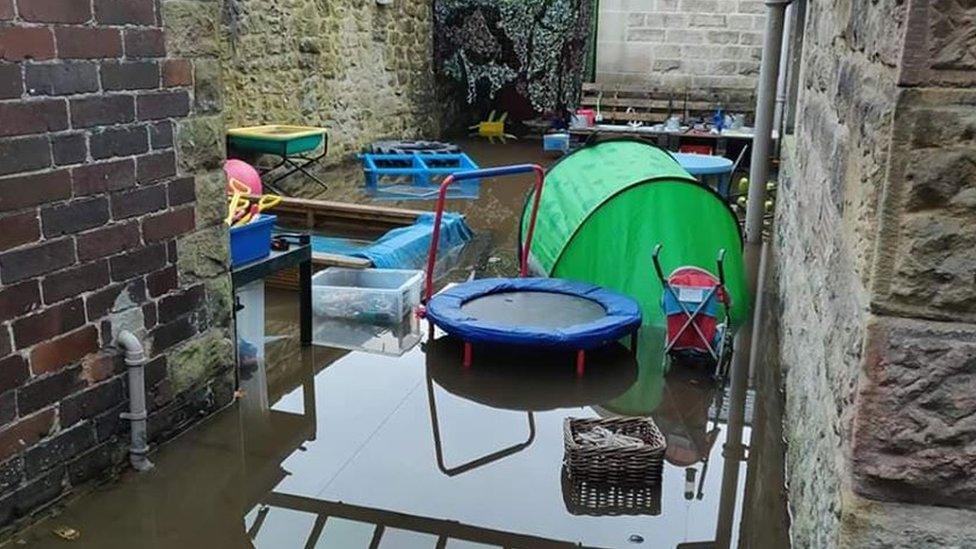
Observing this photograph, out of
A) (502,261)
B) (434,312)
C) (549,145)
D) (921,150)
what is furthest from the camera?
(549,145)

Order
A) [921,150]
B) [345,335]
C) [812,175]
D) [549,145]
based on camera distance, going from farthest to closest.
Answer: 1. [549,145]
2. [345,335]
3. [812,175]
4. [921,150]

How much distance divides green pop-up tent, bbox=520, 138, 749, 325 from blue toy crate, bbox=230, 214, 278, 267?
69.4 inches

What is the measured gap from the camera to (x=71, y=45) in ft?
9.25

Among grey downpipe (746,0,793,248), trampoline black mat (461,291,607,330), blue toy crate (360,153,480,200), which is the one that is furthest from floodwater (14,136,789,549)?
blue toy crate (360,153,480,200)

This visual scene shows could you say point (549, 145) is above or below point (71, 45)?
below

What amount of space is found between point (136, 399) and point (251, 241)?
3.22ft

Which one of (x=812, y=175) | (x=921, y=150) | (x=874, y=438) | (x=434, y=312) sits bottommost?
(x=434, y=312)

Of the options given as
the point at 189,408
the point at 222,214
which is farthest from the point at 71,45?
the point at 189,408

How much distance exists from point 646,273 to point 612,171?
729 mm

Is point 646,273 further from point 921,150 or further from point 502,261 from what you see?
point 921,150

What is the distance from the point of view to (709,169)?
7633mm

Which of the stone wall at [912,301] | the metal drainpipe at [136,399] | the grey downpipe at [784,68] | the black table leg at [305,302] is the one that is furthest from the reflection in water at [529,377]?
the grey downpipe at [784,68]

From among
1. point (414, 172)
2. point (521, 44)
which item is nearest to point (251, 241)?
point (414, 172)

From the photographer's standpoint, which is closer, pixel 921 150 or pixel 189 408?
pixel 921 150
